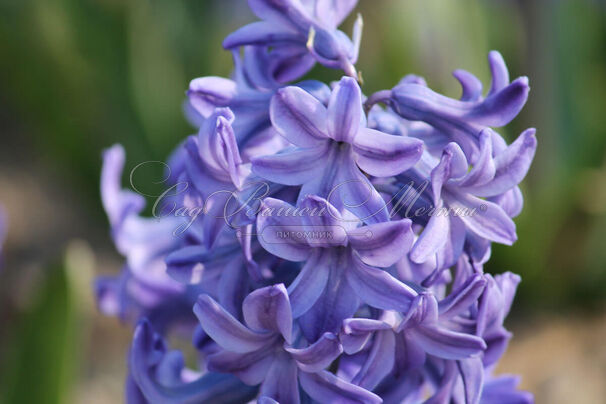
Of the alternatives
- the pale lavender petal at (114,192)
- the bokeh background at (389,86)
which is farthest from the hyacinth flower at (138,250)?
the bokeh background at (389,86)

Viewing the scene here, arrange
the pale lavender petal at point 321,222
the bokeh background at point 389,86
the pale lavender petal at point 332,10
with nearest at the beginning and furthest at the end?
the pale lavender petal at point 321,222, the pale lavender petal at point 332,10, the bokeh background at point 389,86

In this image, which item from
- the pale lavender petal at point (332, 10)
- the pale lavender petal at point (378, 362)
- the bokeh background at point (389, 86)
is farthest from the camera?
the bokeh background at point (389, 86)

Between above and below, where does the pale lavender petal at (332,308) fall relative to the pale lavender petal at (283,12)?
below

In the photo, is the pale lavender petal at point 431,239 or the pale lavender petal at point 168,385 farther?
the pale lavender petal at point 168,385

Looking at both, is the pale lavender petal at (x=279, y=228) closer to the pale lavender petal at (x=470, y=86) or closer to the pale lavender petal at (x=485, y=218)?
the pale lavender petal at (x=485, y=218)

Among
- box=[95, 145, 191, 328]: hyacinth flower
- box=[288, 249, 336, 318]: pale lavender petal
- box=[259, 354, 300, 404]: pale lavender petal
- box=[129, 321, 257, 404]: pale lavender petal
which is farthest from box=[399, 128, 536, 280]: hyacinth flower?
box=[95, 145, 191, 328]: hyacinth flower

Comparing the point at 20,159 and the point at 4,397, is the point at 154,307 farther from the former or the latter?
the point at 20,159

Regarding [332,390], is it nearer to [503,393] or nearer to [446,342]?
[446,342]

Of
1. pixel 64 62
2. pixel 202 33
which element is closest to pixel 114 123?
pixel 64 62
